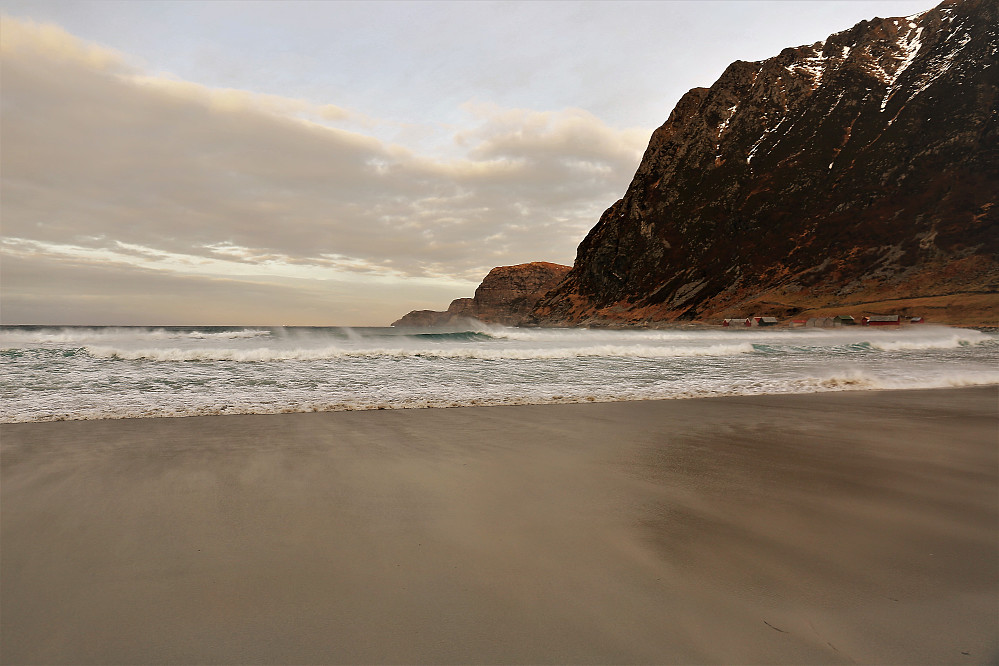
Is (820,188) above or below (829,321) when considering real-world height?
above

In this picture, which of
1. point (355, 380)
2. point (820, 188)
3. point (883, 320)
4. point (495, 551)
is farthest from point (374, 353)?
point (820, 188)

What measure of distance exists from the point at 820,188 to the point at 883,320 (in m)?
41.3

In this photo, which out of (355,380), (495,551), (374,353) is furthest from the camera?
(374,353)

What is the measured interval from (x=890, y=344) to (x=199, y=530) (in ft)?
109

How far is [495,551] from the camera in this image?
2.67 metres

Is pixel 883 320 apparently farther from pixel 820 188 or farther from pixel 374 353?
pixel 374 353

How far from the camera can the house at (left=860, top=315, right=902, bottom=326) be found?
5775 centimetres

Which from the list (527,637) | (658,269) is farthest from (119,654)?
(658,269)

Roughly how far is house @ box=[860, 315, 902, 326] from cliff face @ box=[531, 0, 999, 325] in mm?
11288

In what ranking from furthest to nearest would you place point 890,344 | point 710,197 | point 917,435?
point 710,197 → point 890,344 → point 917,435

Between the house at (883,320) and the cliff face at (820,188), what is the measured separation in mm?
11288

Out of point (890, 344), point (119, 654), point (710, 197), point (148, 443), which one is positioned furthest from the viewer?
point (710, 197)

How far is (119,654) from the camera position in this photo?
1.78 m

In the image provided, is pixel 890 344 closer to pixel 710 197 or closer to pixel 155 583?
pixel 155 583
